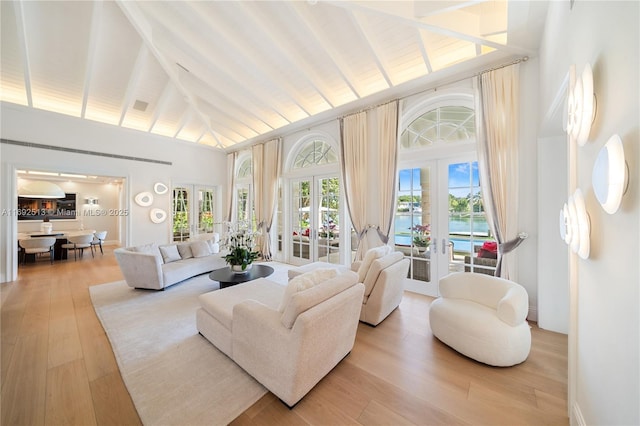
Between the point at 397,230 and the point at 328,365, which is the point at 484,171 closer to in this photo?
the point at 397,230

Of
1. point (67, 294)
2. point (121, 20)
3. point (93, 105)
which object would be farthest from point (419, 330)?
point (93, 105)

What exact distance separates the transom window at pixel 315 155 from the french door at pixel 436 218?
1.82m

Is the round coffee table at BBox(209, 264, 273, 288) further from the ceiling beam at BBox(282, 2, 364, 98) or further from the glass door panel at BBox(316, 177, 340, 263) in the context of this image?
the ceiling beam at BBox(282, 2, 364, 98)

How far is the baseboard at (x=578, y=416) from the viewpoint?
1.34 meters

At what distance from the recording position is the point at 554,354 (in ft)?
7.30

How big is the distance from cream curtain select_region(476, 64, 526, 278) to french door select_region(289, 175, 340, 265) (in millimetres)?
2761

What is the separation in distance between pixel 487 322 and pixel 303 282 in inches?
69.3

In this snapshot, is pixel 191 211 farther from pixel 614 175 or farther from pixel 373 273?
pixel 614 175

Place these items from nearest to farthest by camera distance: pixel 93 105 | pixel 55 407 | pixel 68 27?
1. pixel 55 407
2. pixel 68 27
3. pixel 93 105

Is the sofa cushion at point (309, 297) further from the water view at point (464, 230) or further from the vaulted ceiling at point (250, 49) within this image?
the vaulted ceiling at point (250, 49)

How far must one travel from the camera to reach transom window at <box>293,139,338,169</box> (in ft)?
17.5

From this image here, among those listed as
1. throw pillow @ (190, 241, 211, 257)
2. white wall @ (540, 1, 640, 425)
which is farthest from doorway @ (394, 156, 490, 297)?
throw pillow @ (190, 241, 211, 257)

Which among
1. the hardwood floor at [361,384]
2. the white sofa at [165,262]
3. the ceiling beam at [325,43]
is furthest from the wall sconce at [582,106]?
the white sofa at [165,262]

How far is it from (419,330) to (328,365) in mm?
1374
